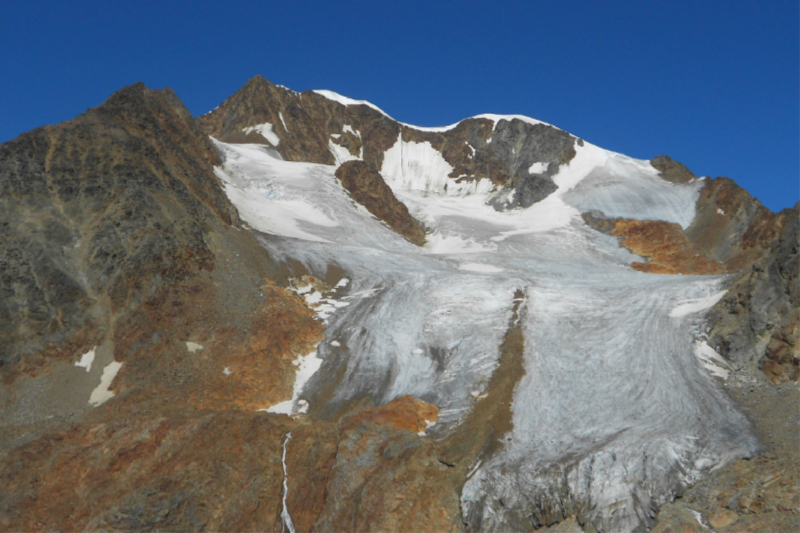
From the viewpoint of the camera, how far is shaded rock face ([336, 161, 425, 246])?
56625 mm

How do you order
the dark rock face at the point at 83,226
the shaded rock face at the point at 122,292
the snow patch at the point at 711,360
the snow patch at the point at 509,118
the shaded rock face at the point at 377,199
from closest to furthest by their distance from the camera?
the snow patch at the point at 711,360 → the shaded rock face at the point at 122,292 → the dark rock face at the point at 83,226 → the shaded rock face at the point at 377,199 → the snow patch at the point at 509,118

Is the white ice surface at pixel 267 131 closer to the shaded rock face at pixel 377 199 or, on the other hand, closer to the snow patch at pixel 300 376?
the shaded rock face at pixel 377 199

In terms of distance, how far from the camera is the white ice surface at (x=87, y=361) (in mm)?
25020

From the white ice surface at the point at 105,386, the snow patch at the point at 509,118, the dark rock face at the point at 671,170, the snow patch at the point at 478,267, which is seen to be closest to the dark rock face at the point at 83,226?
the white ice surface at the point at 105,386

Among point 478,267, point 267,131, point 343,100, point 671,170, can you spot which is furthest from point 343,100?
point 478,267

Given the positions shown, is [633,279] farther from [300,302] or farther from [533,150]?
[533,150]

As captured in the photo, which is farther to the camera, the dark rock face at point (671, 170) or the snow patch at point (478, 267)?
the dark rock face at point (671, 170)

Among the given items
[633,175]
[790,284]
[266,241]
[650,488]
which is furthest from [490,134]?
[650,488]

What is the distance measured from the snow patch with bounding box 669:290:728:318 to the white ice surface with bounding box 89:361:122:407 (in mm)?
25557

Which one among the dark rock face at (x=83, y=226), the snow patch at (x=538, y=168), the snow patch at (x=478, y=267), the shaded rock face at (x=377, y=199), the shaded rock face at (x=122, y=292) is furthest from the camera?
the snow patch at (x=538, y=168)

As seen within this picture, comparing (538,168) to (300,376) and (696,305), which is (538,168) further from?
(300,376)

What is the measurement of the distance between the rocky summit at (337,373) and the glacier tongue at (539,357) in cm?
11

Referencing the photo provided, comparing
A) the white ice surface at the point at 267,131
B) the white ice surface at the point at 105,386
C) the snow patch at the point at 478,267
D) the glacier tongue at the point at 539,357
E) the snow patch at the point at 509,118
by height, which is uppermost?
the snow patch at the point at 509,118

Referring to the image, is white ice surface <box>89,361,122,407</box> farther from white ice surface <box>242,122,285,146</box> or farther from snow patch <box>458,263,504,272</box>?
white ice surface <box>242,122,285,146</box>
